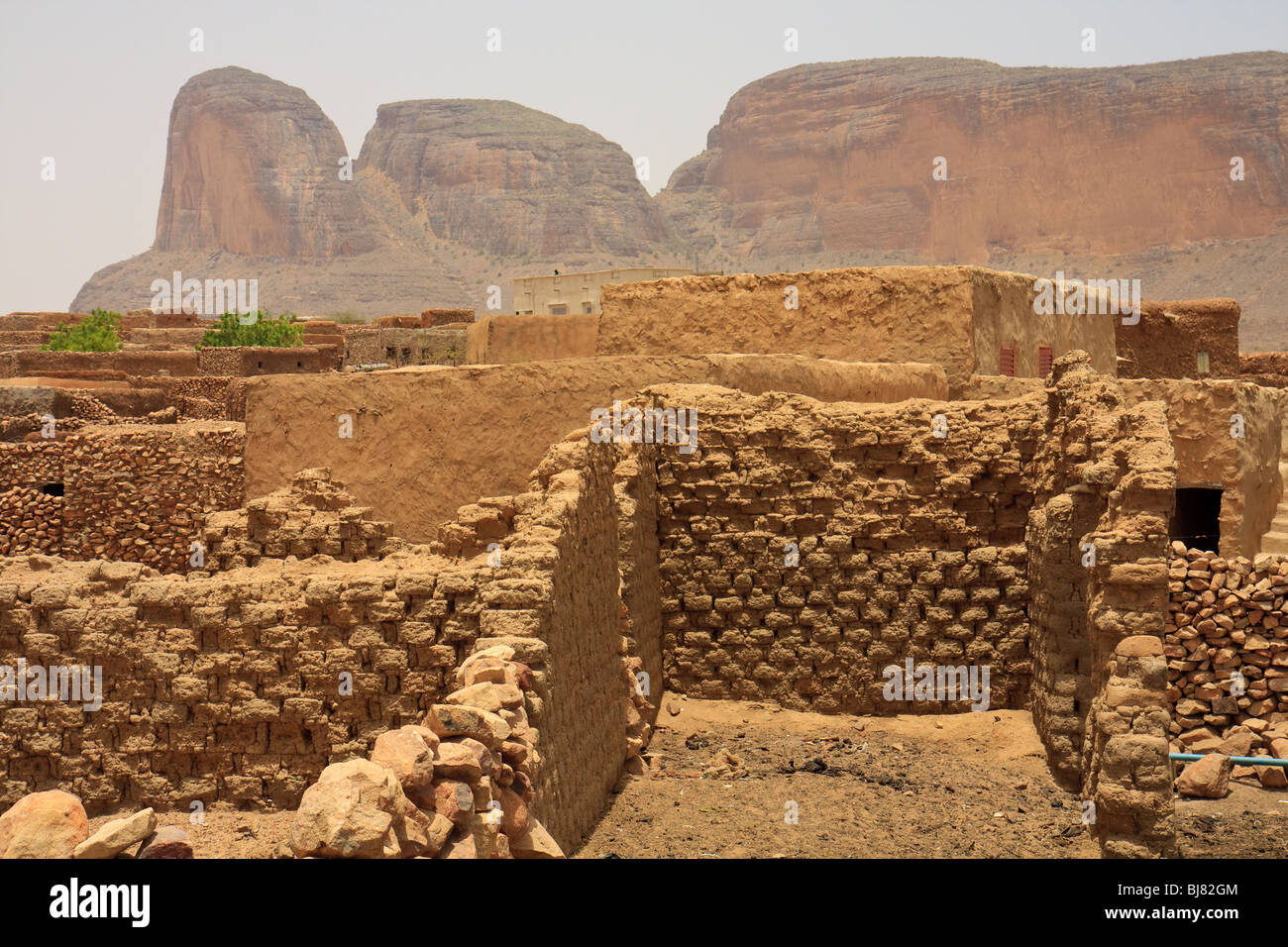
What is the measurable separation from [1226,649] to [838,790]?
3.64 meters

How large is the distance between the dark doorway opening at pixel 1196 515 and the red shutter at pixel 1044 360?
2151 millimetres

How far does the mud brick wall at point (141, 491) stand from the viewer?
17062mm

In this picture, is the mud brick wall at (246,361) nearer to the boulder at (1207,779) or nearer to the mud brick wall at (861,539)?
the mud brick wall at (861,539)

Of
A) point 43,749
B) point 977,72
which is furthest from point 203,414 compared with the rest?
point 977,72

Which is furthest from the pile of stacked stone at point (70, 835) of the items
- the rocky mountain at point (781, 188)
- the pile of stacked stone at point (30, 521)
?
the rocky mountain at point (781, 188)

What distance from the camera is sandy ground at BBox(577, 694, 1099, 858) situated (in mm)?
7406

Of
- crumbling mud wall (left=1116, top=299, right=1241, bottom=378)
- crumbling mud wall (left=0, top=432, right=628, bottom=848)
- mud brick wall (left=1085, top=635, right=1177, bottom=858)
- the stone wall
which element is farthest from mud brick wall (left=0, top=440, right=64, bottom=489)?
crumbling mud wall (left=1116, top=299, right=1241, bottom=378)

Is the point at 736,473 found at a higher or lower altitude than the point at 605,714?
higher

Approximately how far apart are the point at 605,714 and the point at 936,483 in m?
3.32
